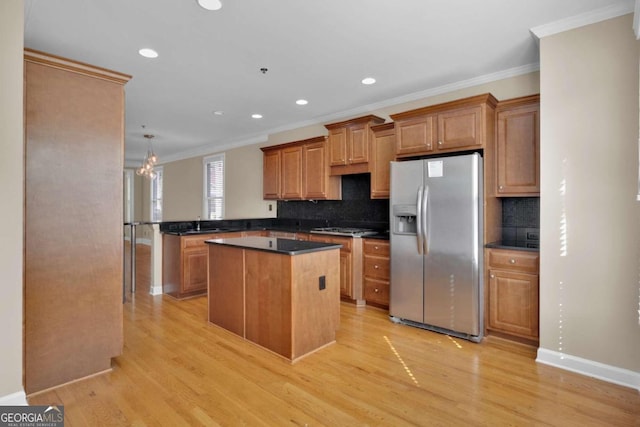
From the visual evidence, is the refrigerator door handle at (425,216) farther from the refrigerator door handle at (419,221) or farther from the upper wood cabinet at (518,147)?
the upper wood cabinet at (518,147)

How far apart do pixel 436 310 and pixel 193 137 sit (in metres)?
5.82

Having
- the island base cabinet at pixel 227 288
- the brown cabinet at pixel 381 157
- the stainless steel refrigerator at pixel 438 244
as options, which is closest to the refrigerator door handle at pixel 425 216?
the stainless steel refrigerator at pixel 438 244

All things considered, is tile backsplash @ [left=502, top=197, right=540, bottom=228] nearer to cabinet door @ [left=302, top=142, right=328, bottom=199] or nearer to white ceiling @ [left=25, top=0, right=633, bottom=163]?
white ceiling @ [left=25, top=0, right=633, bottom=163]

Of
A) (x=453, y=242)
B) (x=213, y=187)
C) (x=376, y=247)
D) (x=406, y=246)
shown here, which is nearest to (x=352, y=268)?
(x=376, y=247)

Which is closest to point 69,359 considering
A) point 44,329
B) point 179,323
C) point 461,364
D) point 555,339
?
point 44,329

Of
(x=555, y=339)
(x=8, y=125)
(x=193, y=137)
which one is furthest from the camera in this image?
(x=193, y=137)

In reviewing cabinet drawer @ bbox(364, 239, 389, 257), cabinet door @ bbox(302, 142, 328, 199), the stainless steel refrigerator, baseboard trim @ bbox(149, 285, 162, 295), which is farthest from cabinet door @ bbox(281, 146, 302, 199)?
baseboard trim @ bbox(149, 285, 162, 295)

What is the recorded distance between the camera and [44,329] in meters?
2.23

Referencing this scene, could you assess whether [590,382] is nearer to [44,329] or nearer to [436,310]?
[436,310]

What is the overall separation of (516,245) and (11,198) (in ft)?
12.9

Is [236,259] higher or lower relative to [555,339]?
higher

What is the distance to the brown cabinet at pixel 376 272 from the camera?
3998 millimetres

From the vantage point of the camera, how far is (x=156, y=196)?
10.1 metres

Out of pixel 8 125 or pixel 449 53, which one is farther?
pixel 449 53
